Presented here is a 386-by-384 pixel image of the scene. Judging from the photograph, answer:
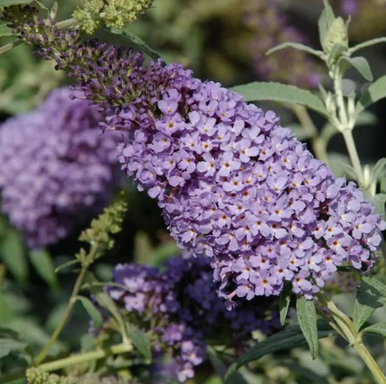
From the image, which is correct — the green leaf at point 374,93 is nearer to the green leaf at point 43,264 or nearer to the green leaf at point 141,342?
the green leaf at point 141,342

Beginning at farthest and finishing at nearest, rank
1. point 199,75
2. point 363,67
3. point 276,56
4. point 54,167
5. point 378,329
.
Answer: point 199,75, point 276,56, point 54,167, point 363,67, point 378,329

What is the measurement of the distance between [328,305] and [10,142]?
5.88ft

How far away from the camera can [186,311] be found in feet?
6.94

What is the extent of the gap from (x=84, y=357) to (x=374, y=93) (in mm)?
963

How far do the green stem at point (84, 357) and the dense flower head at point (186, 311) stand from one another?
0.24 ft

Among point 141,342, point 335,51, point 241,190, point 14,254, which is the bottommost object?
point 14,254

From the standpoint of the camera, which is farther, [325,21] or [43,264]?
[43,264]

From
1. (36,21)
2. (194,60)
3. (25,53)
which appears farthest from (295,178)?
(194,60)

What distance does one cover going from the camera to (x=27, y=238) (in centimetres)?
334

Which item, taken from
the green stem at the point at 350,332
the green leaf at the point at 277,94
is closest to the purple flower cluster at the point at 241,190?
the green stem at the point at 350,332

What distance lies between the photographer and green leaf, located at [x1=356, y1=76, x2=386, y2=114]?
2.05m

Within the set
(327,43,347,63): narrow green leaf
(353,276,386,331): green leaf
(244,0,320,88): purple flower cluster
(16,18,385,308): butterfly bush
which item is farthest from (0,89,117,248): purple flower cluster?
(353,276,386,331): green leaf

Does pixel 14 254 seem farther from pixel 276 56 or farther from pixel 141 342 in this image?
pixel 141 342

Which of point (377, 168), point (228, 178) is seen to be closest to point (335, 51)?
point (377, 168)
